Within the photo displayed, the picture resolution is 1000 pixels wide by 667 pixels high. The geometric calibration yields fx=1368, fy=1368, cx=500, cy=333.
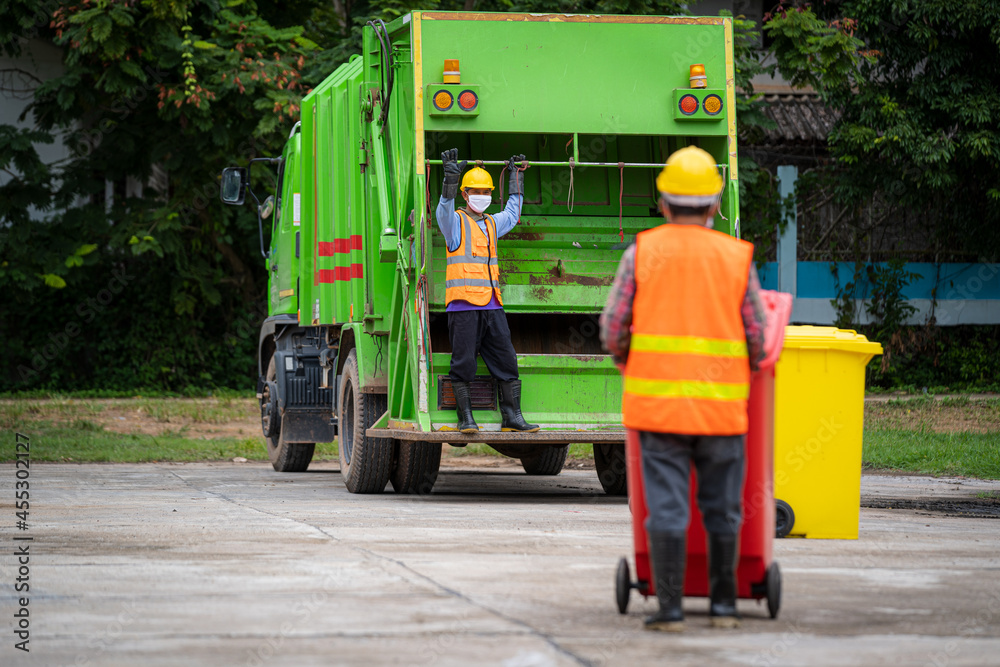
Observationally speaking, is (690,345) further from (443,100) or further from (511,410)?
(443,100)

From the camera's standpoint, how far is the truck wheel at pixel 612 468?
383 inches

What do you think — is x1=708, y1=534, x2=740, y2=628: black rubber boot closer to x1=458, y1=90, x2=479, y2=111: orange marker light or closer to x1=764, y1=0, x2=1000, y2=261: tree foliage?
x1=458, y1=90, x2=479, y2=111: orange marker light

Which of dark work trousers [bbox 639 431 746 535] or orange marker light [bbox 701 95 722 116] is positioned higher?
orange marker light [bbox 701 95 722 116]

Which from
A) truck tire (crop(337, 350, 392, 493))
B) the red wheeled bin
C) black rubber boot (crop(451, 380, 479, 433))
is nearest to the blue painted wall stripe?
truck tire (crop(337, 350, 392, 493))

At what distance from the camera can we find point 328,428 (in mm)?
11625

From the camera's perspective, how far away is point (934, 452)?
1210 cm

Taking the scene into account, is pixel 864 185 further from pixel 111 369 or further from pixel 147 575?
pixel 147 575

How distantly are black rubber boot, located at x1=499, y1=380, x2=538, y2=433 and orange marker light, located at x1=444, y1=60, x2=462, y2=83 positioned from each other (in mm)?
1945

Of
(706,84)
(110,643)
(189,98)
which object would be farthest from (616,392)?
(189,98)

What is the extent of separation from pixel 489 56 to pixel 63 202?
450 inches

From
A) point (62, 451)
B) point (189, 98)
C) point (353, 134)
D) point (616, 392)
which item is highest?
point (189, 98)

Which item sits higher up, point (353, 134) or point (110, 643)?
point (353, 134)

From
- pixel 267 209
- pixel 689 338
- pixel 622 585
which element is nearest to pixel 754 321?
pixel 689 338

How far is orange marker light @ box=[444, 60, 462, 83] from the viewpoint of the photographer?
28.4 ft
